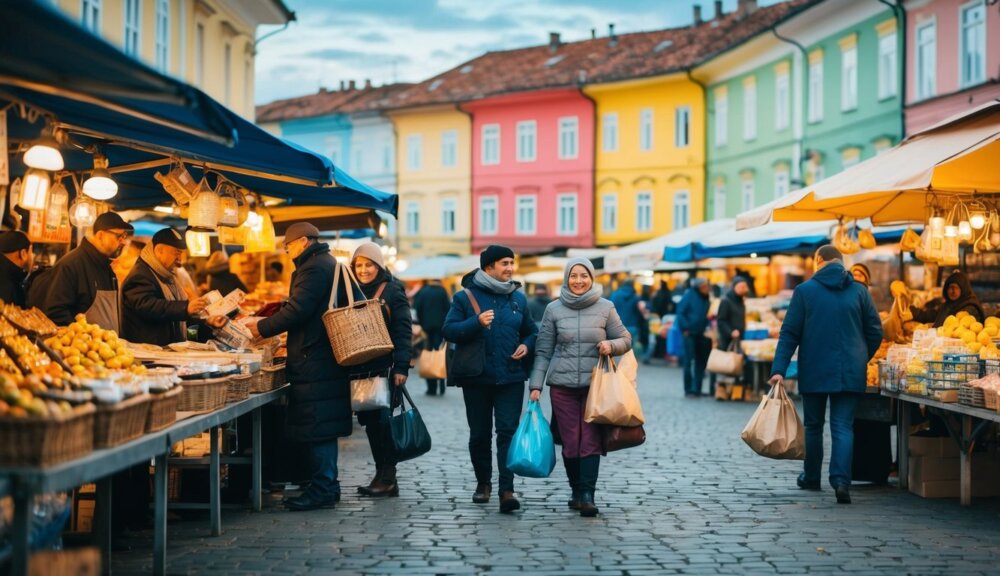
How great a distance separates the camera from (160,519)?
6812 millimetres

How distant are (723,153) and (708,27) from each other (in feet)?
27.9

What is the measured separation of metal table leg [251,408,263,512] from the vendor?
76 centimetres

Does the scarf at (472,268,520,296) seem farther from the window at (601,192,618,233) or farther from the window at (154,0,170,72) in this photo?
the window at (601,192,618,233)

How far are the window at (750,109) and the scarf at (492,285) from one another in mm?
33262

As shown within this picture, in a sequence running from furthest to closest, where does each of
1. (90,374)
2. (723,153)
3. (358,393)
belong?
(723,153) < (358,393) < (90,374)

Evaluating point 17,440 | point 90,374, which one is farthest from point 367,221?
point 17,440

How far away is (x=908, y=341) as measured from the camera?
12516 millimetres

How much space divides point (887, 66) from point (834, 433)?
2356cm

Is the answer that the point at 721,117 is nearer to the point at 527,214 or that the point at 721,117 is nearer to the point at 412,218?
the point at 527,214

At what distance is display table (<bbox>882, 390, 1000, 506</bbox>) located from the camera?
898 cm

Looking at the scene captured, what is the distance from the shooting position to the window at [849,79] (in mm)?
33375

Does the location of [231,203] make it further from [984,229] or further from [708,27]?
[708,27]

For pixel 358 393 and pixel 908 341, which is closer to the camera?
pixel 358 393

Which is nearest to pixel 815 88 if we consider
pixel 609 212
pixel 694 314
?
pixel 609 212
